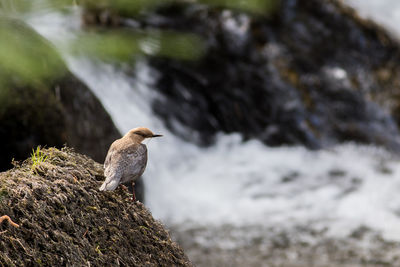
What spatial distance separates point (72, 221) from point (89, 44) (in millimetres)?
893

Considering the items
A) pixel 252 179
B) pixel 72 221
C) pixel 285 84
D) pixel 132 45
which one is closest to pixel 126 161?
pixel 72 221

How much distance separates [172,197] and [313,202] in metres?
2.16

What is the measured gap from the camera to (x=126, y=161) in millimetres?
1876

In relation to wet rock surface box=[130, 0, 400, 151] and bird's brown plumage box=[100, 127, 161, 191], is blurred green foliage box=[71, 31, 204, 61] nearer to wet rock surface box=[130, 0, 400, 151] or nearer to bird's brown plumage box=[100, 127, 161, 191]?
bird's brown plumage box=[100, 127, 161, 191]

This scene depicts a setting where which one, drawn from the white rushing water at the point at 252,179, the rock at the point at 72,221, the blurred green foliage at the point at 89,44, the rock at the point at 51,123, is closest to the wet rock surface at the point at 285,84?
the white rushing water at the point at 252,179

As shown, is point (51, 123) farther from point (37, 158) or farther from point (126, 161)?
point (126, 161)

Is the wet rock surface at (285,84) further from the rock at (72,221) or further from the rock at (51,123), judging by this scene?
the rock at (72,221)

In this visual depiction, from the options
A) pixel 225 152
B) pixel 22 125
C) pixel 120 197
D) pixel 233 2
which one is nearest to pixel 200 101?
pixel 225 152

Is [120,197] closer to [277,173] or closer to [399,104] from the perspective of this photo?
[277,173]

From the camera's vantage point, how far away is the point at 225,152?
955 centimetres

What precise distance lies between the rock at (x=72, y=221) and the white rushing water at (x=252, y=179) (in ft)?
16.9

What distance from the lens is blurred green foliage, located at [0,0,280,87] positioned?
0.98 metres

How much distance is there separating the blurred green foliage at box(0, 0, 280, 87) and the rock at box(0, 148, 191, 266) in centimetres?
66

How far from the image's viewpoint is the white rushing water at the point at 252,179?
7672mm
